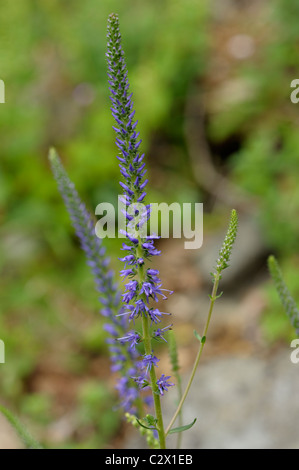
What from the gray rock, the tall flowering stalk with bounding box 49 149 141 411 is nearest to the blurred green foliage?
the gray rock

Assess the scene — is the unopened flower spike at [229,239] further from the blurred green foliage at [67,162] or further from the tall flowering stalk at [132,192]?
the blurred green foliage at [67,162]

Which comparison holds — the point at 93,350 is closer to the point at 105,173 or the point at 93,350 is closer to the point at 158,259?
the point at 158,259

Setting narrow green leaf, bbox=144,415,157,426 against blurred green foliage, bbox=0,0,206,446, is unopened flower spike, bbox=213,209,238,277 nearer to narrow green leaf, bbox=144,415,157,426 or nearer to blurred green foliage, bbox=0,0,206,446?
narrow green leaf, bbox=144,415,157,426

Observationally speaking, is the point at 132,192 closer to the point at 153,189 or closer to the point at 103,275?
the point at 103,275

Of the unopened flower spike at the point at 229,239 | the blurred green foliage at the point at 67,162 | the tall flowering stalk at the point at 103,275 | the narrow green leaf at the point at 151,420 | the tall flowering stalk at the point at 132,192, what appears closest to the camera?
the tall flowering stalk at the point at 132,192

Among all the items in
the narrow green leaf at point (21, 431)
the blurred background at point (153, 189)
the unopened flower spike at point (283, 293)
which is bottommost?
the narrow green leaf at point (21, 431)

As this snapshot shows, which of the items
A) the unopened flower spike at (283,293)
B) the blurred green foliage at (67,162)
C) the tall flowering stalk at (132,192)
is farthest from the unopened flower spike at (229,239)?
the blurred green foliage at (67,162)
